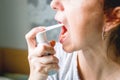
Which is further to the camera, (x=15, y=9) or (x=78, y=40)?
(x=15, y=9)

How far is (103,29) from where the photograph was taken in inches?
30.7

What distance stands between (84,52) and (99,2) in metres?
0.18

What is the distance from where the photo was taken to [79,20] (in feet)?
2.49

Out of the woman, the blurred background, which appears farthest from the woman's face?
the blurred background

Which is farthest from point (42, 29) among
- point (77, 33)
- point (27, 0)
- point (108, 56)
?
point (27, 0)

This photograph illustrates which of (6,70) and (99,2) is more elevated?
(99,2)

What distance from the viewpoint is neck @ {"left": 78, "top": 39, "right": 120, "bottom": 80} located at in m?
0.83

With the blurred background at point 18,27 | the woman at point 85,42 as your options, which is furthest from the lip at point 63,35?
the blurred background at point 18,27

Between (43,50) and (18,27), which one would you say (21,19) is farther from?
(43,50)

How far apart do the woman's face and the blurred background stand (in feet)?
4.17

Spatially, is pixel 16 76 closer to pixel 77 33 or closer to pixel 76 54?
pixel 76 54

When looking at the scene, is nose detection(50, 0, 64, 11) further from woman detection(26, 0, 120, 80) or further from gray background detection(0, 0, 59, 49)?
gray background detection(0, 0, 59, 49)

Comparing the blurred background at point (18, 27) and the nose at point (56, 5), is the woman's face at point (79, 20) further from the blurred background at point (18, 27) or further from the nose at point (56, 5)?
the blurred background at point (18, 27)

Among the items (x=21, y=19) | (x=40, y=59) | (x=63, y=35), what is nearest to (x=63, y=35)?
(x=63, y=35)
